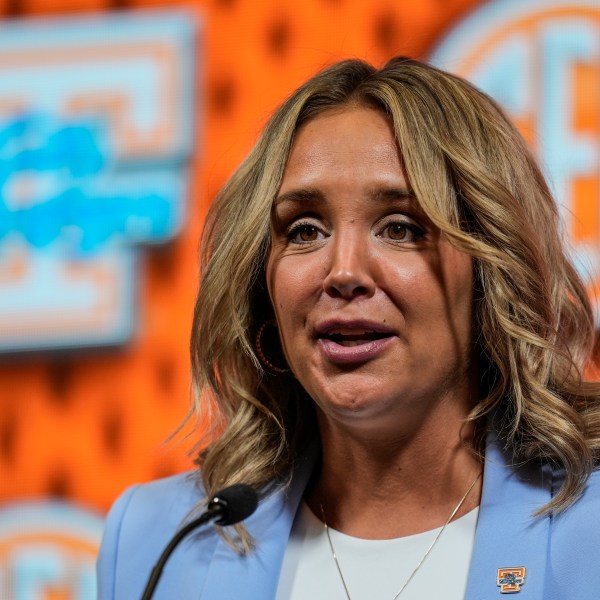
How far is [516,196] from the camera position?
1643 millimetres

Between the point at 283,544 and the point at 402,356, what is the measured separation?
13.8 inches

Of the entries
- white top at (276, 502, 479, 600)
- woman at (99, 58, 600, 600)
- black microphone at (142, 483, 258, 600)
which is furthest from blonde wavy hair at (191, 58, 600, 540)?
black microphone at (142, 483, 258, 600)

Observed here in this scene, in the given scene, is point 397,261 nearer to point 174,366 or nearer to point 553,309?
point 553,309

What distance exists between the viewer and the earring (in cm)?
180

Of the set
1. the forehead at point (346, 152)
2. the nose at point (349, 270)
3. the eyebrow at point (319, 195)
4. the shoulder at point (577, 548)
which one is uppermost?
the forehead at point (346, 152)

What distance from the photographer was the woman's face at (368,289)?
152 cm

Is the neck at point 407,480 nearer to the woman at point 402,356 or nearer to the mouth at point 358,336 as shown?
the woman at point 402,356

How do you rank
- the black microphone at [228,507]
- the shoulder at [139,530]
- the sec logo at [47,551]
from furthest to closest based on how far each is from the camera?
1. the sec logo at [47,551]
2. the shoulder at [139,530]
3. the black microphone at [228,507]

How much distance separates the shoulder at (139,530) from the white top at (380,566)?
0.19m

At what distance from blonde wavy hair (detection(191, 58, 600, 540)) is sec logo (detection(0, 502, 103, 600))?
60 centimetres

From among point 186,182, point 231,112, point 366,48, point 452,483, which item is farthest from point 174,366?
point 452,483

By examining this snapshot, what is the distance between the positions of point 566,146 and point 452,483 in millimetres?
796

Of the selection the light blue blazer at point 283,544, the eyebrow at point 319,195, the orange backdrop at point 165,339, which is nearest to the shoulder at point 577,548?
the light blue blazer at point 283,544

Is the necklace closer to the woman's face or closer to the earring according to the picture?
the woman's face
